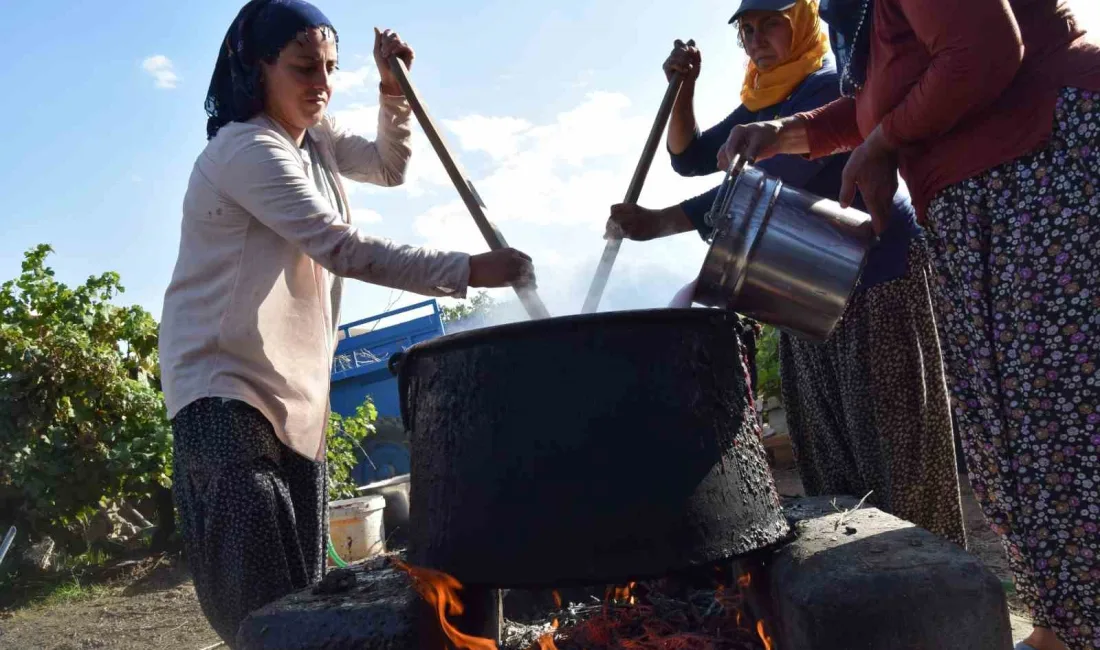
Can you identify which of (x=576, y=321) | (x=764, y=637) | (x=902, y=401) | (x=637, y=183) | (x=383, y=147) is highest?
(x=383, y=147)

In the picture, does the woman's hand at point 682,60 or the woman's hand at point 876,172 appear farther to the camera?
the woman's hand at point 682,60

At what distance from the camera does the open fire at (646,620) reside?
5.54 feet

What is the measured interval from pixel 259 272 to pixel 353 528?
342 centimetres

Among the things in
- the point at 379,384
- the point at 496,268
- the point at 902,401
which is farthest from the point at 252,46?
the point at 379,384

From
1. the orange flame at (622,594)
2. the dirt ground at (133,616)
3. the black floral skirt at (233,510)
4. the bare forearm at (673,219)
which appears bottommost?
the dirt ground at (133,616)

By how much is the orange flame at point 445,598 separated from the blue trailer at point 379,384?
705 cm

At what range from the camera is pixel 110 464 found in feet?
19.6

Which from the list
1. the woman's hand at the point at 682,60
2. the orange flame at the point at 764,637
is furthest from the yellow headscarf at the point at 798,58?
the orange flame at the point at 764,637

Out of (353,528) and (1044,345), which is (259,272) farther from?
(353,528)

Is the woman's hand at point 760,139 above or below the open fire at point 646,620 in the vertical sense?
above

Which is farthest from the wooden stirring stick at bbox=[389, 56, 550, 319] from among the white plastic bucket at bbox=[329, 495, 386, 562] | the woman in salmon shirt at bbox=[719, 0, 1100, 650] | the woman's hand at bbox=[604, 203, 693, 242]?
the white plastic bucket at bbox=[329, 495, 386, 562]

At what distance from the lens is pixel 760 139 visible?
7.77 feet

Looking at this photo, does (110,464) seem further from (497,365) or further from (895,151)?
(895,151)

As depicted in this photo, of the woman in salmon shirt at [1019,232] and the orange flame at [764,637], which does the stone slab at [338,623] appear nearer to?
the orange flame at [764,637]
